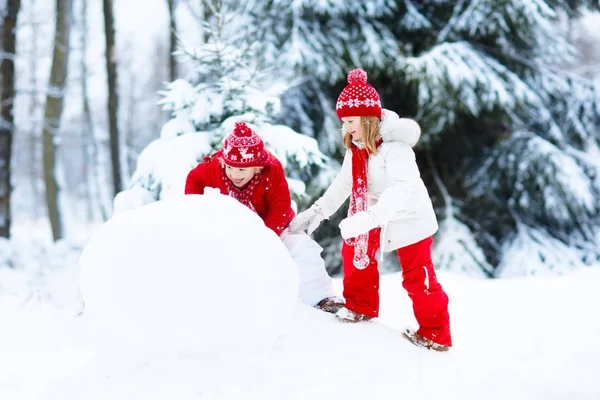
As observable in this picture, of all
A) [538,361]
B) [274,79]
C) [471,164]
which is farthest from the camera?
[471,164]

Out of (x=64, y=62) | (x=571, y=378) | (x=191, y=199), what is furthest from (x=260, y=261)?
(x=64, y=62)

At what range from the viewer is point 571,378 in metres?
2.68

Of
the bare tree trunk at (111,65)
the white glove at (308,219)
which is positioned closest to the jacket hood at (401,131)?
the white glove at (308,219)

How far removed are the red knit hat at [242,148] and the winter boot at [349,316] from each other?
42.1 inches

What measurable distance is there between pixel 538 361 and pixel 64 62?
39.6 ft

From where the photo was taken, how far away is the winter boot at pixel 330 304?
3.29 metres

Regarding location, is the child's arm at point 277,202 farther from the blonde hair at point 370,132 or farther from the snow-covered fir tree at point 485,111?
the snow-covered fir tree at point 485,111

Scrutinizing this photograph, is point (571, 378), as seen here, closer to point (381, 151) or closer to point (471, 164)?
point (381, 151)

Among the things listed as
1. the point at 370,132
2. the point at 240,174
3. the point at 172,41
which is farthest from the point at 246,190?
the point at 172,41

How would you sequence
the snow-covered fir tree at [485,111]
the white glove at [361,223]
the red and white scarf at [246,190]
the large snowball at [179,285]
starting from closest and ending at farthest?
1. the large snowball at [179,285]
2. the white glove at [361,223]
3. the red and white scarf at [246,190]
4. the snow-covered fir tree at [485,111]

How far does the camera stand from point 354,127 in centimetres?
301

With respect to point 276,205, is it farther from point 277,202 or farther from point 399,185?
point 399,185

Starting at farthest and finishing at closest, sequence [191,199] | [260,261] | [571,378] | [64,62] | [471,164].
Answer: [64,62] → [471,164] → [571,378] → [191,199] → [260,261]

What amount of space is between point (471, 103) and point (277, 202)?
4.07 metres
